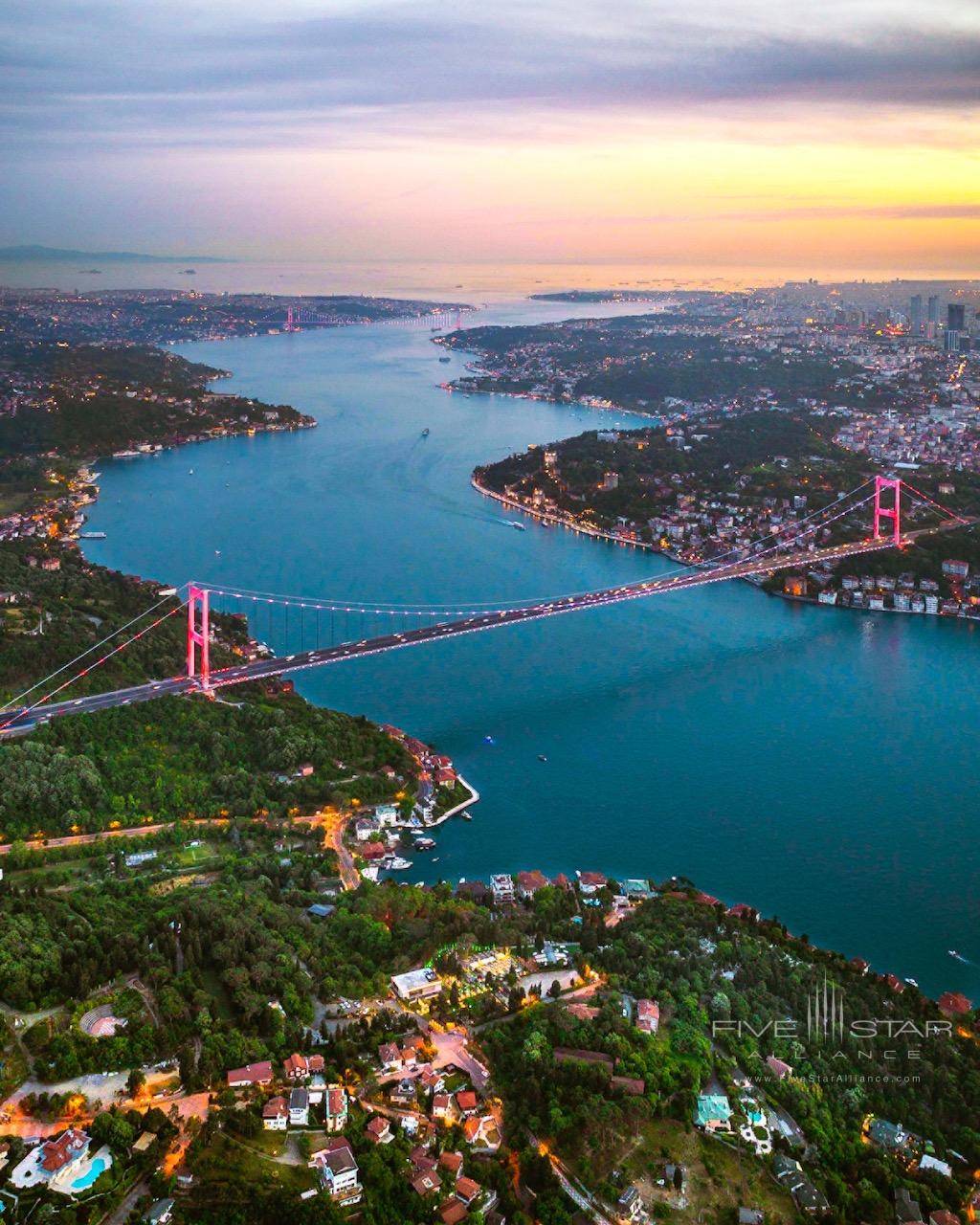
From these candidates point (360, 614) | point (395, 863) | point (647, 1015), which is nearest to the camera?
point (647, 1015)

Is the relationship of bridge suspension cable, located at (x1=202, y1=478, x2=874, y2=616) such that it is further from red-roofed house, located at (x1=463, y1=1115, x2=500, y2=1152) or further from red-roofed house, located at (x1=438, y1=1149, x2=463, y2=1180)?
red-roofed house, located at (x1=438, y1=1149, x2=463, y2=1180)

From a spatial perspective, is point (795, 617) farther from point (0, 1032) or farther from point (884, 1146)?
point (0, 1032)

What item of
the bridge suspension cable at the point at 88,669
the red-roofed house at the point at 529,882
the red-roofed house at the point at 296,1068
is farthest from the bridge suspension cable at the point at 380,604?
the red-roofed house at the point at 296,1068

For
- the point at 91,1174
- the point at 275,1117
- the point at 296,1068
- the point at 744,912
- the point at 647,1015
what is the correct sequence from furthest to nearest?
the point at 744,912 → the point at 647,1015 → the point at 296,1068 → the point at 275,1117 → the point at 91,1174

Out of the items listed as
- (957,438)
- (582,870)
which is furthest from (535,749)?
(957,438)

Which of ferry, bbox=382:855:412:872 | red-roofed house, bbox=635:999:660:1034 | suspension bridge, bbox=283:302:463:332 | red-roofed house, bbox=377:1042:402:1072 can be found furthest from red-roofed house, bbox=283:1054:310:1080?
suspension bridge, bbox=283:302:463:332

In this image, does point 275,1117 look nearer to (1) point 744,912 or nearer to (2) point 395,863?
(2) point 395,863

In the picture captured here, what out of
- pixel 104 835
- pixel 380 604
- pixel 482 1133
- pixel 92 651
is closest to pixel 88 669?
pixel 92 651

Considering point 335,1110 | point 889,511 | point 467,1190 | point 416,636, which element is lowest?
point 467,1190
